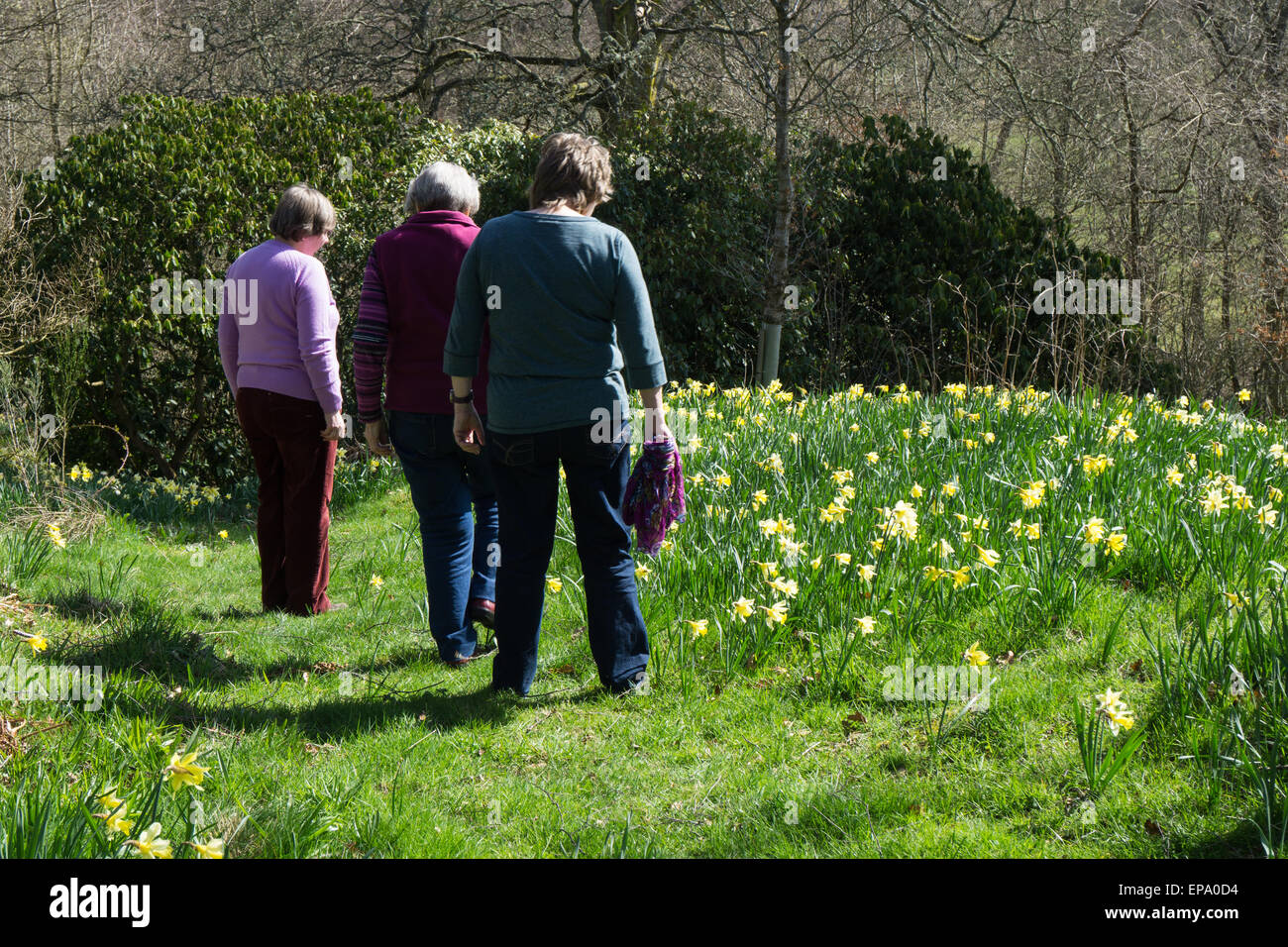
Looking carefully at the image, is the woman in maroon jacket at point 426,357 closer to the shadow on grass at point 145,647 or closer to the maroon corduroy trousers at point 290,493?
the maroon corduroy trousers at point 290,493

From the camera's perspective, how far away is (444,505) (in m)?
3.73

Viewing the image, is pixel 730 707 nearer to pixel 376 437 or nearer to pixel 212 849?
pixel 376 437

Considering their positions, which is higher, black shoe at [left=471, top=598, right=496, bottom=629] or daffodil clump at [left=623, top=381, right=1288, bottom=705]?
daffodil clump at [left=623, top=381, right=1288, bottom=705]

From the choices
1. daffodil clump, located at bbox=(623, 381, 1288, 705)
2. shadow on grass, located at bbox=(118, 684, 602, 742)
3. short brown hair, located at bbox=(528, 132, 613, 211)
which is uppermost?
short brown hair, located at bbox=(528, 132, 613, 211)

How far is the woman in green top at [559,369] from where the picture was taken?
3.07 m

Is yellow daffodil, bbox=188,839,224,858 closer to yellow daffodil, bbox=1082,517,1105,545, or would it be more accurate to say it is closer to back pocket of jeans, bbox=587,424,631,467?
back pocket of jeans, bbox=587,424,631,467

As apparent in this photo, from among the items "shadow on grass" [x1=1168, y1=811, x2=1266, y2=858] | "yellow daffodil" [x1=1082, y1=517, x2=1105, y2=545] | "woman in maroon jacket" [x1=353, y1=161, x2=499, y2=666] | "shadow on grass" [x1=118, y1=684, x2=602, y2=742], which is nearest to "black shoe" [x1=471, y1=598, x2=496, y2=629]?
"woman in maroon jacket" [x1=353, y1=161, x2=499, y2=666]

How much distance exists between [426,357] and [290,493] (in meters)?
1.17

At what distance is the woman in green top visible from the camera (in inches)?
121

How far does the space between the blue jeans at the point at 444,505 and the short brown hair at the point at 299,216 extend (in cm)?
100

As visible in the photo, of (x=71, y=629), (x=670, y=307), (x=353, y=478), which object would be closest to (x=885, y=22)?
(x=670, y=307)

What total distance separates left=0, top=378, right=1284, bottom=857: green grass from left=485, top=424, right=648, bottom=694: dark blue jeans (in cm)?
16

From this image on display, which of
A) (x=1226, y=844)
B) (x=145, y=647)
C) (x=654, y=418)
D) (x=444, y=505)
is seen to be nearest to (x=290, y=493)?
(x=145, y=647)
